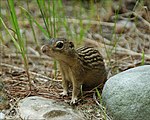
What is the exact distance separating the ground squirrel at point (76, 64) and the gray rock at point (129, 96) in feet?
1.02

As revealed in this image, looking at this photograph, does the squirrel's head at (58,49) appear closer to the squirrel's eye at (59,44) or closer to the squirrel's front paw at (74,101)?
the squirrel's eye at (59,44)

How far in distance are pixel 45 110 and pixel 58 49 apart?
457mm

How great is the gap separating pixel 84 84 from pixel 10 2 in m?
0.93

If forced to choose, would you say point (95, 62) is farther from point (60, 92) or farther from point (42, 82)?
point (42, 82)

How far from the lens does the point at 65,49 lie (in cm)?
279

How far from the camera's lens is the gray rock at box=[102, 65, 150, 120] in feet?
8.38

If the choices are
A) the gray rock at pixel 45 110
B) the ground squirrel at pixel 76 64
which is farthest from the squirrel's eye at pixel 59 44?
the gray rock at pixel 45 110

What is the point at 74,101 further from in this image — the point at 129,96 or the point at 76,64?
the point at 129,96

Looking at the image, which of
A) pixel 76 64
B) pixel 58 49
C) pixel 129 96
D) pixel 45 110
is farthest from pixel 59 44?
pixel 129 96

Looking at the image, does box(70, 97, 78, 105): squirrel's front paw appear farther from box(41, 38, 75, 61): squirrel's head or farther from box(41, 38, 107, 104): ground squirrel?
box(41, 38, 75, 61): squirrel's head

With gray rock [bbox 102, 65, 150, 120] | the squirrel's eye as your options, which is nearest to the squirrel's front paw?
gray rock [bbox 102, 65, 150, 120]

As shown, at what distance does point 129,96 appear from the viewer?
8.53 feet

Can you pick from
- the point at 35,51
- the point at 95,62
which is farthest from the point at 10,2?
the point at 35,51

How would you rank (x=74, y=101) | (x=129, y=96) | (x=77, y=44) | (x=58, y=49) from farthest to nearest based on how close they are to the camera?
(x=77, y=44)
(x=74, y=101)
(x=58, y=49)
(x=129, y=96)
